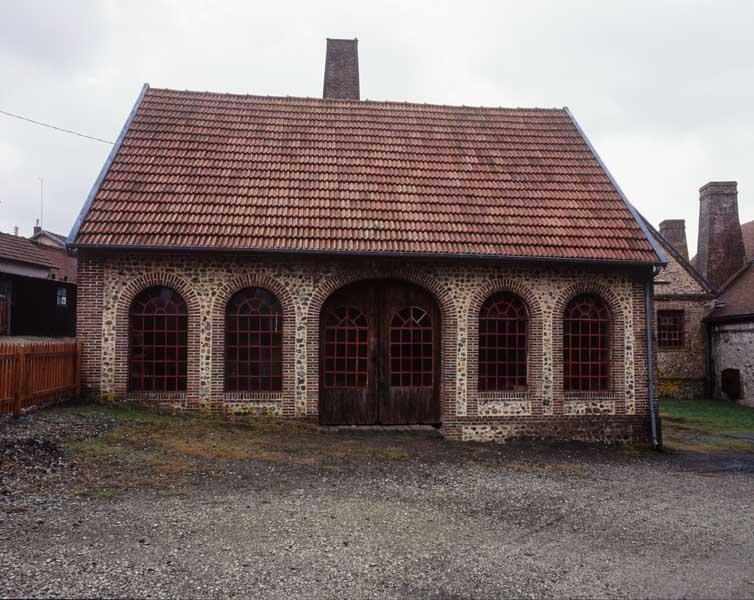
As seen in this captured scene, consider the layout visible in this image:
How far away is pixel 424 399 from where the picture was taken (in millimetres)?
11148

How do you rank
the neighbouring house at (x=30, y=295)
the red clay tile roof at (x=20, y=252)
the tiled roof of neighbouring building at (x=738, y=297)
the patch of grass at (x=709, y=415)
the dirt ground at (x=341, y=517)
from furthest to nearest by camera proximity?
the red clay tile roof at (x=20, y=252) < the neighbouring house at (x=30, y=295) < the tiled roof of neighbouring building at (x=738, y=297) < the patch of grass at (x=709, y=415) < the dirt ground at (x=341, y=517)

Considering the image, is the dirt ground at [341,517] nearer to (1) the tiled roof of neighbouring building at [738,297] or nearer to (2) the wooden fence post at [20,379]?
(2) the wooden fence post at [20,379]

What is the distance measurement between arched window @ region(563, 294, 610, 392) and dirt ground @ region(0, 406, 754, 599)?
6.17ft

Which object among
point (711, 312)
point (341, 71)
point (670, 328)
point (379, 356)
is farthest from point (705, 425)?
point (341, 71)

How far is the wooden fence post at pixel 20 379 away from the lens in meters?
8.61

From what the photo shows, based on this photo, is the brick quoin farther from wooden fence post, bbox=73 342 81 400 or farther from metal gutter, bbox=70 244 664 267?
metal gutter, bbox=70 244 664 267

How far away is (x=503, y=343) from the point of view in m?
11.1

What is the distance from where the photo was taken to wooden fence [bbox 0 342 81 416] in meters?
8.55

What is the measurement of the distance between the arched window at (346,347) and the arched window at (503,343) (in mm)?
2387

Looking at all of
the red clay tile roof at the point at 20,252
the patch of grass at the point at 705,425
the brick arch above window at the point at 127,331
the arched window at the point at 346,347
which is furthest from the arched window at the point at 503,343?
the red clay tile roof at the point at 20,252

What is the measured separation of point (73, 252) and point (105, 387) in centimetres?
260

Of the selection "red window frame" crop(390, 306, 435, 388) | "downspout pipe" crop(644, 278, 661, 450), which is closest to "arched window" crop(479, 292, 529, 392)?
"red window frame" crop(390, 306, 435, 388)

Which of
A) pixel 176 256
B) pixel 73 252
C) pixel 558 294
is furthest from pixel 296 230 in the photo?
pixel 558 294

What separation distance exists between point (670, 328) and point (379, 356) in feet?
47.9
